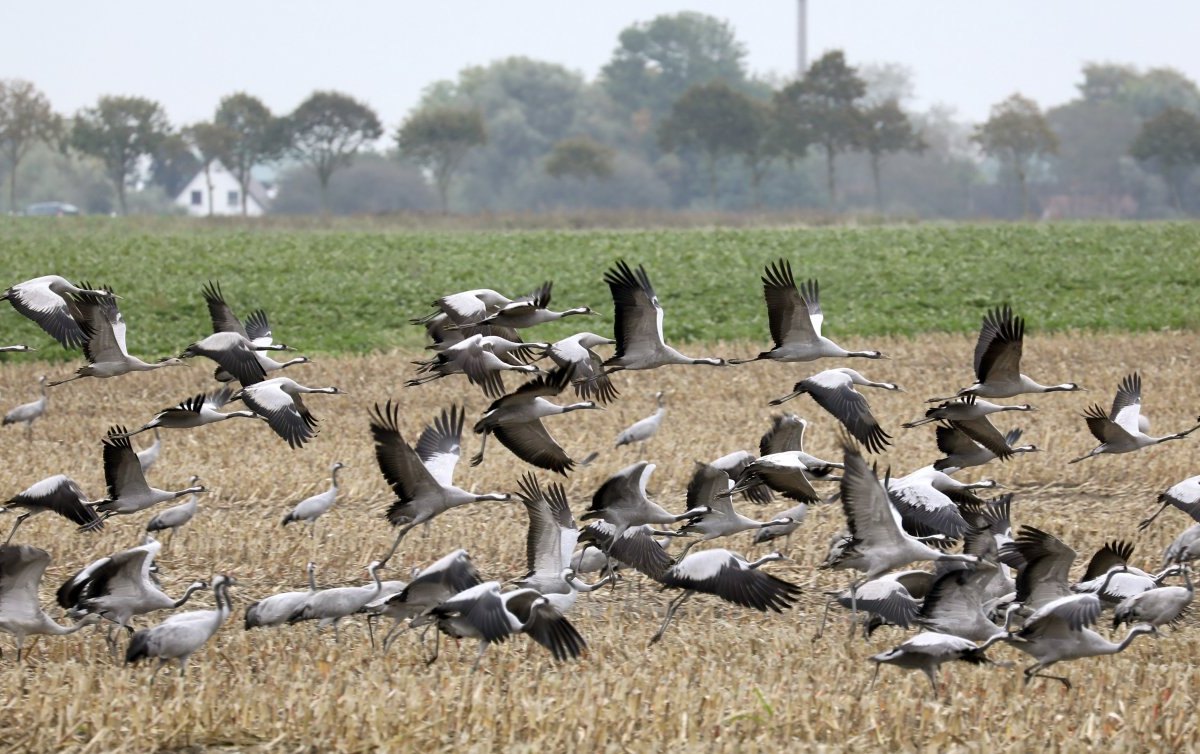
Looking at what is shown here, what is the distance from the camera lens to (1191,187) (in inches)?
3282

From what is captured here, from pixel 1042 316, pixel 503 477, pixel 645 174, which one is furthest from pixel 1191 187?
pixel 503 477

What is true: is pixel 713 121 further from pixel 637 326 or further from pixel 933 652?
pixel 933 652

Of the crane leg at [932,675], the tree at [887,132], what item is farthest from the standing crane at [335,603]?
the tree at [887,132]

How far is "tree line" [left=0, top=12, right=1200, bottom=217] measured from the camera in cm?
7012

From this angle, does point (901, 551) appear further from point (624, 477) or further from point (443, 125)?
point (443, 125)

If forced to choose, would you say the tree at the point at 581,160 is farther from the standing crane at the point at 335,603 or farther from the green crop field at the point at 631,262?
the standing crane at the point at 335,603

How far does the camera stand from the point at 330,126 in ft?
232

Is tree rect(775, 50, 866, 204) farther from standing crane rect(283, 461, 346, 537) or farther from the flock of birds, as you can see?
standing crane rect(283, 461, 346, 537)

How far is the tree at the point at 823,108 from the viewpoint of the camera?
6800 centimetres

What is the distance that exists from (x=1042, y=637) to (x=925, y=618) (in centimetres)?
67

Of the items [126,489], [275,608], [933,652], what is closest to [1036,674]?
[933,652]

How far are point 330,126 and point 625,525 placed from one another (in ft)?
211

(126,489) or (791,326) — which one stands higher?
(791,326)

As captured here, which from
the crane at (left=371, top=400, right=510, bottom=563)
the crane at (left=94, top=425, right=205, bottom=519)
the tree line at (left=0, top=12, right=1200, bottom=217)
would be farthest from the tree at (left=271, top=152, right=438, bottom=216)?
the crane at (left=371, top=400, right=510, bottom=563)
